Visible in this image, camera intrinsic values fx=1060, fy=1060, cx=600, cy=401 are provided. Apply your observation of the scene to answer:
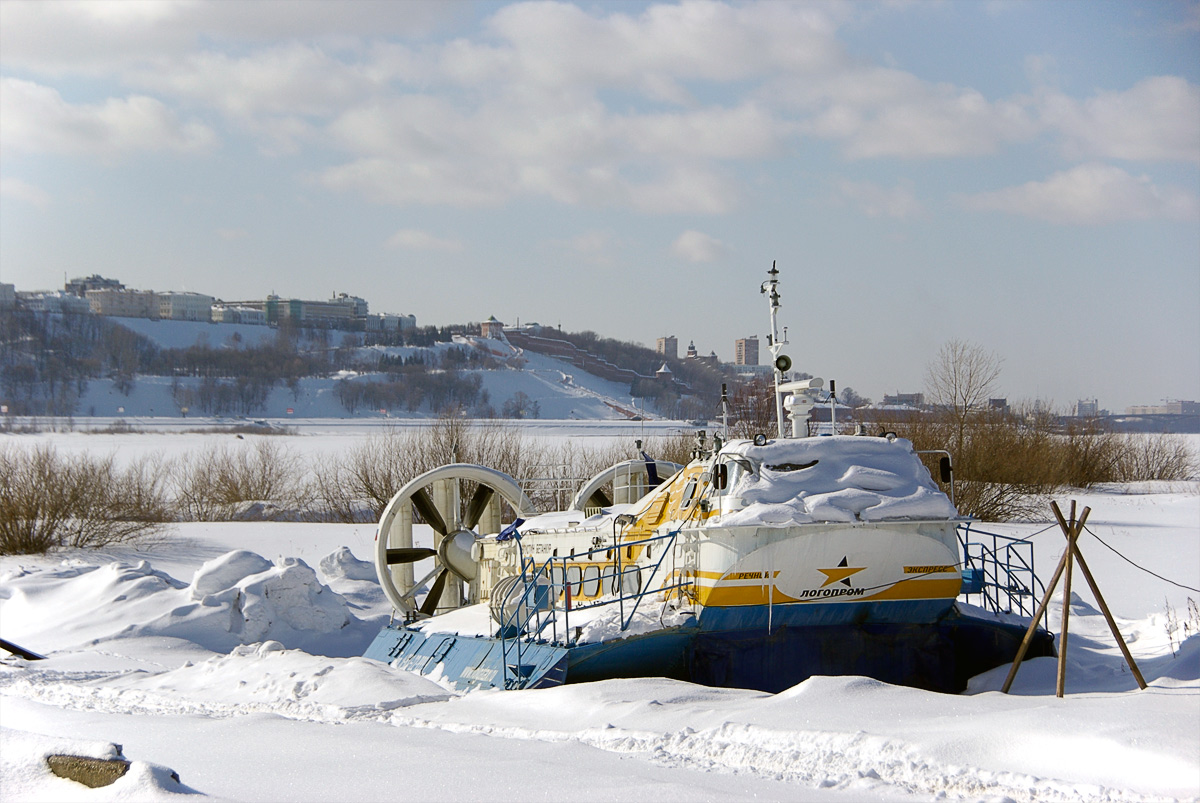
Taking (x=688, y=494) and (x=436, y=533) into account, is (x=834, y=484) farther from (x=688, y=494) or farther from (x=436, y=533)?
(x=436, y=533)

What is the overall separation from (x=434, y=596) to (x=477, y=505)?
5.74 feet

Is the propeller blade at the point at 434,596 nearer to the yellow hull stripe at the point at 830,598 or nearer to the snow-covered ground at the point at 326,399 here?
the yellow hull stripe at the point at 830,598

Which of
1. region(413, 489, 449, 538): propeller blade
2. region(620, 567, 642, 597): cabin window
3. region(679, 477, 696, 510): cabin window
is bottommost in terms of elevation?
region(620, 567, 642, 597): cabin window

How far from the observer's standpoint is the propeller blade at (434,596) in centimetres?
1802

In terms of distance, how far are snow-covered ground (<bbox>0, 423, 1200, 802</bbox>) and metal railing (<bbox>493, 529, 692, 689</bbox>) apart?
113 cm

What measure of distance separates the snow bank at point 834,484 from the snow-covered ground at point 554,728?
1997 mm

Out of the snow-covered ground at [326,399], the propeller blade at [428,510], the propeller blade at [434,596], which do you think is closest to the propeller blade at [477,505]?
the propeller blade at [428,510]

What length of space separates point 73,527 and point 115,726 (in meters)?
19.9

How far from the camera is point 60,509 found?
2600cm

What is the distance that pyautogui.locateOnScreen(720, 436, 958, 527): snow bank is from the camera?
1118cm

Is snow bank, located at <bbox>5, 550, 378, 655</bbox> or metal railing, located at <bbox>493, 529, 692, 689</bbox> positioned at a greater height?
metal railing, located at <bbox>493, 529, 692, 689</bbox>

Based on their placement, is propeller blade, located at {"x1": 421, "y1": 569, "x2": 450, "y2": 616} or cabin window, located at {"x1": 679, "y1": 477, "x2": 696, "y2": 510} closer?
cabin window, located at {"x1": 679, "y1": 477, "x2": 696, "y2": 510}

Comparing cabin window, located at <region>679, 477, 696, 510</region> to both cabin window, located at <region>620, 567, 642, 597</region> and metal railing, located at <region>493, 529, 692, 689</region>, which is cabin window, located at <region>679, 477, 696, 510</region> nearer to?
metal railing, located at <region>493, 529, 692, 689</region>

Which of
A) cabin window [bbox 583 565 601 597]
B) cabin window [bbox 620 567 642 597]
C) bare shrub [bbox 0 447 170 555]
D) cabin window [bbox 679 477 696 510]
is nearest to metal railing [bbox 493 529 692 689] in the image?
cabin window [bbox 620 567 642 597]
